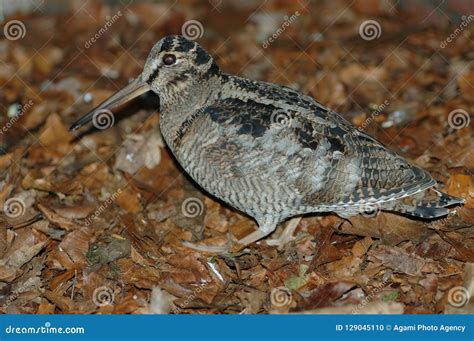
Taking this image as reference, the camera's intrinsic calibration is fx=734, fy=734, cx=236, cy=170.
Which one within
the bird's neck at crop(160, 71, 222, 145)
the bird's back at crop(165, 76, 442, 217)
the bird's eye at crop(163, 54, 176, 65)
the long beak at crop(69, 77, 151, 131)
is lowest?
the bird's back at crop(165, 76, 442, 217)

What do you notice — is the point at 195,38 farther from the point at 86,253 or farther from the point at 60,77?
the point at 86,253

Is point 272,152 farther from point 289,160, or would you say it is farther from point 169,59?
point 169,59

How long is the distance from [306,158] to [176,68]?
156 centimetres

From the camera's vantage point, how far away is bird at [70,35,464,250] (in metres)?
6.43

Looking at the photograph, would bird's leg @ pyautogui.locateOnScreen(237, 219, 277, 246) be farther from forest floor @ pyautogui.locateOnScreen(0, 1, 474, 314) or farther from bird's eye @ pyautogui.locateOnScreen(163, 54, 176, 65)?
bird's eye @ pyautogui.locateOnScreen(163, 54, 176, 65)

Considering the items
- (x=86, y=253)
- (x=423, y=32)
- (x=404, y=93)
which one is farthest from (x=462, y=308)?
(x=423, y=32)

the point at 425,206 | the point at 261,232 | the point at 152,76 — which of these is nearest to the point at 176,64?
the point at 152,76

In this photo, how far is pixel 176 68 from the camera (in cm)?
695

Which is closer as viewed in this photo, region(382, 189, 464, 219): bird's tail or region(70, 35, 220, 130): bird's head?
region(382, 189, 464, 219): bird's tail

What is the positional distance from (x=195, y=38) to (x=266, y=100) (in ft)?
15.4

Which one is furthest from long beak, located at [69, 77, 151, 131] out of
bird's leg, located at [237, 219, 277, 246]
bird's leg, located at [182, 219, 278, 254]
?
bird's leg, located at [237, 219, 277, 246]

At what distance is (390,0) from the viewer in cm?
1159

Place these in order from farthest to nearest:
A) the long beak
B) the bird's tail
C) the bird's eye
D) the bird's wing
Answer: the long beak
the bird's eye
the bird's tail
the bird's wing

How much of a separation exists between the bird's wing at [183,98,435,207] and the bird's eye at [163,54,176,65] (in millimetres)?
713
